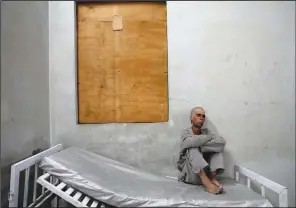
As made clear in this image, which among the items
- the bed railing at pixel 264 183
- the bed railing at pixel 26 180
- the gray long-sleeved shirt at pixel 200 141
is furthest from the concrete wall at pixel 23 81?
the bed railing at pixel 264 183

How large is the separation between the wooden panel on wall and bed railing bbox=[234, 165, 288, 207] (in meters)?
0.59

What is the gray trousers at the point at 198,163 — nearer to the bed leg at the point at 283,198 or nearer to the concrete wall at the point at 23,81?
the bed leg at the point at 283,198

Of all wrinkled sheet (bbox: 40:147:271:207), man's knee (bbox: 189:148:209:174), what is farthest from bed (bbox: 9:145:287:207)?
man's knee (bbox: 189:148:209:174)

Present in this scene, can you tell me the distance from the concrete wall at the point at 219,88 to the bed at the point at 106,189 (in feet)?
0.95

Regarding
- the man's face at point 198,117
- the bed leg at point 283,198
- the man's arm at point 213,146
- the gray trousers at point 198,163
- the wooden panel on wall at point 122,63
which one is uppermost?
the wooden panel on wall at point 122,63

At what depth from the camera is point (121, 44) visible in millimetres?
1656

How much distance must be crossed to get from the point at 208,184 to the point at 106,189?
1.68ft

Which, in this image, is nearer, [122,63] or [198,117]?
[198,117]

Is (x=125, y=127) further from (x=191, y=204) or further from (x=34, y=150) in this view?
(x=191, y=204)

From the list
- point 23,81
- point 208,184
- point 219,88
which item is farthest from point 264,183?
point 23,81

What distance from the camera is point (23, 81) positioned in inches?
50.2

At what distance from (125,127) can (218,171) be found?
66cm

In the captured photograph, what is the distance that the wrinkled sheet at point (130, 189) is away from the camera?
1.07m

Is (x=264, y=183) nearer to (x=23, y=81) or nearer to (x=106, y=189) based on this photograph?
(x=106, y=189)
